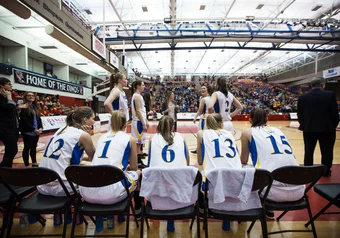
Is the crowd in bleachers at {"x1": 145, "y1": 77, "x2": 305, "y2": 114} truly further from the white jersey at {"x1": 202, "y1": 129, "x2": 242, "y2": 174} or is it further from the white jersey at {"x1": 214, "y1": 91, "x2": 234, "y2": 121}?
the white jersey at {"x1": 202, "y1": 129, "x2": 242, "y2": 174}

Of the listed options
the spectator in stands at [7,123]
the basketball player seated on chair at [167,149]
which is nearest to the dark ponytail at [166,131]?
the basketball player seated on chair at [167,149]

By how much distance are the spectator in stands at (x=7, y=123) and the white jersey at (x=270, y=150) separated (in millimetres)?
3425

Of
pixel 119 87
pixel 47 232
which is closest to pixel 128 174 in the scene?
pixel 47 232

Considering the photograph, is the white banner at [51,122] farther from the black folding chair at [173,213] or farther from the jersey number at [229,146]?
the jersey number at [229,146]

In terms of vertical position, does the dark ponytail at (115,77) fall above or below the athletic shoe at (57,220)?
above

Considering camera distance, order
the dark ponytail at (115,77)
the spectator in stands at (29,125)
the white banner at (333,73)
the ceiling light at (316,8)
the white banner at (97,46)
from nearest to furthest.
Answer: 1. the dark ponytail at (115,77)
2. the spectator in stands at (29,125)
3. the white banner at (97,46)
4. the ceiling light at (316,8)
5. the white banner at (333,73)

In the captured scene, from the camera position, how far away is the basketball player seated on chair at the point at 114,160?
1.72 metres

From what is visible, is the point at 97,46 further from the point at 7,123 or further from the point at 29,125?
the point at 7,123

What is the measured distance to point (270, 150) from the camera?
1941 millimetres

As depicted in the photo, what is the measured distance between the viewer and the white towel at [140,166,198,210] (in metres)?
1.57

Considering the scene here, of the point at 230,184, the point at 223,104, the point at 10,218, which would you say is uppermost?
the point at 223,104

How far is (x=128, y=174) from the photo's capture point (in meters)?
1.93

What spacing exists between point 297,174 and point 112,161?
149cm

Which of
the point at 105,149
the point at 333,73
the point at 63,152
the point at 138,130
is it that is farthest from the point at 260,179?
the point at 333,73
